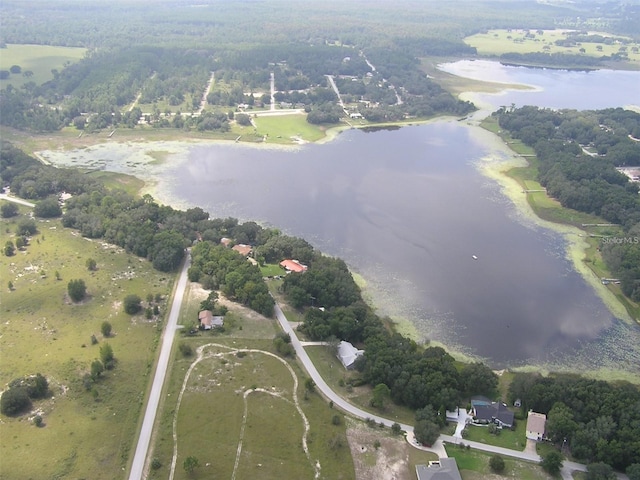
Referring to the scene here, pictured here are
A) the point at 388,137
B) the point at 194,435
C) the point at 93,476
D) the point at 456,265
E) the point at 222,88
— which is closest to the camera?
the point at 93,476

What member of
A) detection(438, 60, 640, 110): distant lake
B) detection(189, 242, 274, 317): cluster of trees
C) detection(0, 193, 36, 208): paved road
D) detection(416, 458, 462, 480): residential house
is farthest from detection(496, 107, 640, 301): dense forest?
detection(0, 193, 36, 208): paved road

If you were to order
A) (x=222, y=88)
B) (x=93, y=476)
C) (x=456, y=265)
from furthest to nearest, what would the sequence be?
(x=222, y=88) < (x=456, y=265) < (x=93, y=476)

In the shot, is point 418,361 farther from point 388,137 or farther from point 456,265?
point 388,137

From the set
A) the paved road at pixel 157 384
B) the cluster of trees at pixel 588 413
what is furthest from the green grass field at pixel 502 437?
the paved road at pixel 157 384

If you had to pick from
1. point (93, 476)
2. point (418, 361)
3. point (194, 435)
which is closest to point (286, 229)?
point (418, 361)

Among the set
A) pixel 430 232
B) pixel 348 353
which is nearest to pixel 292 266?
pixel 348 353

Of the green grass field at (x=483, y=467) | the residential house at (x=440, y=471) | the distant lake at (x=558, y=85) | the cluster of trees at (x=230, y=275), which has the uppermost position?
the distant lake at (x=558, y=85)

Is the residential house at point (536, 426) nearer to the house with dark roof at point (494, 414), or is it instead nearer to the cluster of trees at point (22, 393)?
the house with dark roof at point (494, 414)
